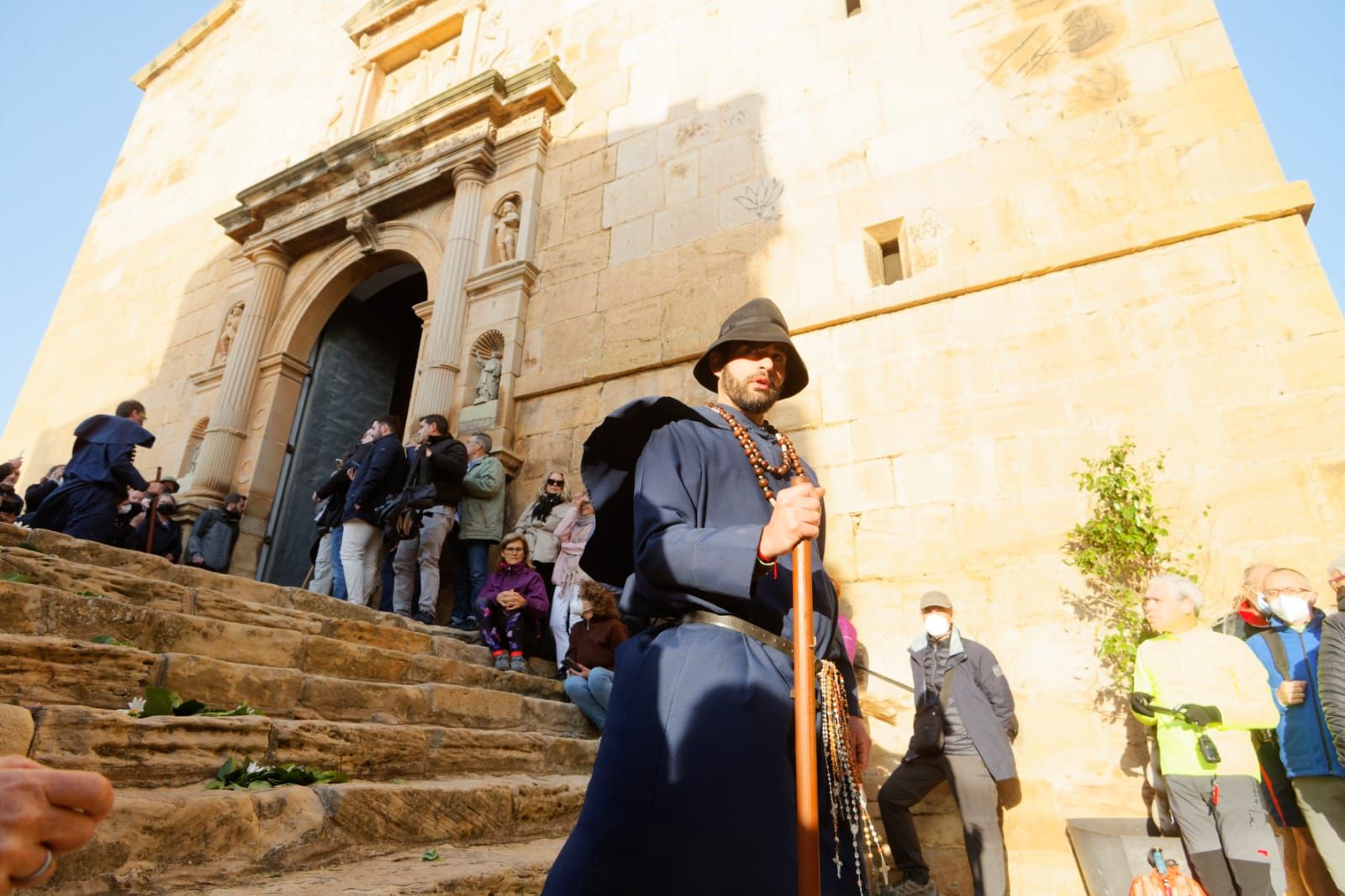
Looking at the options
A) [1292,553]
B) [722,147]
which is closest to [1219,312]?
[1292,553]

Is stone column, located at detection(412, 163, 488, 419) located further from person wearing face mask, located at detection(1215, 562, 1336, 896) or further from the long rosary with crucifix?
person wearing face mask, located at detection(1215, 562, 1336, 896)

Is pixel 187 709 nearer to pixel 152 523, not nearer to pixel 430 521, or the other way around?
pixel 430 521

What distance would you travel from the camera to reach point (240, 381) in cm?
949

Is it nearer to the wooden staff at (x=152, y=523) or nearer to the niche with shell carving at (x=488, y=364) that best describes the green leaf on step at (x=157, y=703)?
the niche with shell carving at (x=488, y=364)

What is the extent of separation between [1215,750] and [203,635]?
442cm

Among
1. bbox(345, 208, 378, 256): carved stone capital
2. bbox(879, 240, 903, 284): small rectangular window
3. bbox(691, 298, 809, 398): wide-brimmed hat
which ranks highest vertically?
bbox(345, 208, 378, 256): carved stone capital

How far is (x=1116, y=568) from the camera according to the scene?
4.42 metres

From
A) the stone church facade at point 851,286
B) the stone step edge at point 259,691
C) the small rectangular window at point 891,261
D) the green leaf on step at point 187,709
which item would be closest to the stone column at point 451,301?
the stone church facade at point 851,286

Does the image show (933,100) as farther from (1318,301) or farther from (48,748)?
(48,748)

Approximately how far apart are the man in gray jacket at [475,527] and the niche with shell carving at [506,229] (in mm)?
2682

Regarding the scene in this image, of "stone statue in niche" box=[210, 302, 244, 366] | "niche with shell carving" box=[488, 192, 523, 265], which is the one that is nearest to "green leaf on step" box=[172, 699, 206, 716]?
"niche with shell carving" box=[488, 192, 523, 265]

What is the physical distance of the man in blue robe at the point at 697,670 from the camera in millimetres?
1372

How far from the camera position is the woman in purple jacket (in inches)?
208

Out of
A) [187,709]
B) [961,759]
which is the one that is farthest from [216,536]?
[961,759]
